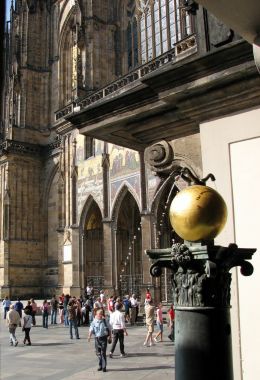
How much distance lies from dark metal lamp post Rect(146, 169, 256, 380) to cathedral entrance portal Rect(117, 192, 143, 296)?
70.5ft

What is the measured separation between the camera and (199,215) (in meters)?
2.26

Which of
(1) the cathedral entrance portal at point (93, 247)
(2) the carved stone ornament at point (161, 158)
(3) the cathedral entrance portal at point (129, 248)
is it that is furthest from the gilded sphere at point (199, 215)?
(1) the cathedral entrance portal at point (93, 247)

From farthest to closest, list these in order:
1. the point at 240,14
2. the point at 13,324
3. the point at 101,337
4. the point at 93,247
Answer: the point at 93,247 → the point at 13,324 → the point at 101,337 → the point at 240,14

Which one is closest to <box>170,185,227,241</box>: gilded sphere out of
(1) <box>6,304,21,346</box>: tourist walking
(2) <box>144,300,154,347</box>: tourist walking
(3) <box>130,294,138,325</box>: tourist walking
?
(2) <box>144,300,154,347</box>: tourist walking

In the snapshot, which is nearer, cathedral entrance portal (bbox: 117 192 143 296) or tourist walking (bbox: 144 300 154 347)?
tourist walking (bbox: 144 300 154 347)

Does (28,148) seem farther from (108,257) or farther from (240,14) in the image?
(240,14)

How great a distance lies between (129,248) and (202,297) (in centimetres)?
2350

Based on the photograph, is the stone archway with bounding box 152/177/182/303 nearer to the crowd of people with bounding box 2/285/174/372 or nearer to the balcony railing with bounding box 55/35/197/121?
the crowd of people with bounding box 2/285/174/372

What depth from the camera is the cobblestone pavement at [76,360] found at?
8.98 m

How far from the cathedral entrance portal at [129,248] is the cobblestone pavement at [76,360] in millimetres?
8682

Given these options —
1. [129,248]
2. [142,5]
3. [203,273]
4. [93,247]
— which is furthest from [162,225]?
[203,273]

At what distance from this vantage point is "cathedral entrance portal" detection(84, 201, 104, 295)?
2586 centimetres

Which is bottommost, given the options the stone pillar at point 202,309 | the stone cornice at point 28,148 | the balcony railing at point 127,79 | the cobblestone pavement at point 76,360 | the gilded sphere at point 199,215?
the cobblestone pavement at point 76,360

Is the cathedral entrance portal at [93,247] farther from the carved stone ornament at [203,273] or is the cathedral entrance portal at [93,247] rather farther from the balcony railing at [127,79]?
the carved stone ornament at [203,273]
